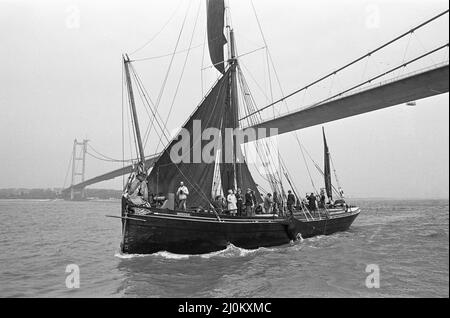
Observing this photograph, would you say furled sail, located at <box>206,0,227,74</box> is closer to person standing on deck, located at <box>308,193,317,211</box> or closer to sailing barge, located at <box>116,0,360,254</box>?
sailing barge, located at <box>116,0,360,254</box>

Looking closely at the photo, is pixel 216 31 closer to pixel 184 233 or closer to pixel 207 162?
pixel 207 162

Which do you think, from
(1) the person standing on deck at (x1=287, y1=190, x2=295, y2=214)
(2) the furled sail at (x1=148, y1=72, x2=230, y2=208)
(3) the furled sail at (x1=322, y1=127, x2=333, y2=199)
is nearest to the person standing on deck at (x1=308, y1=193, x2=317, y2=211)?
(1) the person standing on deck at (x1=287, y1=190, x2=295, y2=214)

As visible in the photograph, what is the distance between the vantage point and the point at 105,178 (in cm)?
6938

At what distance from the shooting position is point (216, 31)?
22484 mm

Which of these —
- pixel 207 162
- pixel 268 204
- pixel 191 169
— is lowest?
pixel 268 204

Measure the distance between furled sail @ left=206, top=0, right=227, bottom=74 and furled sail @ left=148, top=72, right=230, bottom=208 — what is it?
19.9 feet

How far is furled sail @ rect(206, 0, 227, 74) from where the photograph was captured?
872 inches

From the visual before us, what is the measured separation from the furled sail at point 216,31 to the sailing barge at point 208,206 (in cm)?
6

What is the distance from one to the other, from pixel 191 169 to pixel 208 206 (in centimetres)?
178

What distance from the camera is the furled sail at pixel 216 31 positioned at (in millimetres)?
22141

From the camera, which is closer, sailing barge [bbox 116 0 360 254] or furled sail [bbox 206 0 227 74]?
sailing barge [bbox 116 0 360 254]

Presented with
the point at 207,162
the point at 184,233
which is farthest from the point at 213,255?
the point at 207,162

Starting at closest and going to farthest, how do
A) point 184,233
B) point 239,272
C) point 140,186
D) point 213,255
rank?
1. point 239,272
2. point 184,233
3. point 213,255
4. point 140,186

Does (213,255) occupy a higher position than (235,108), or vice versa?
(235,108)
